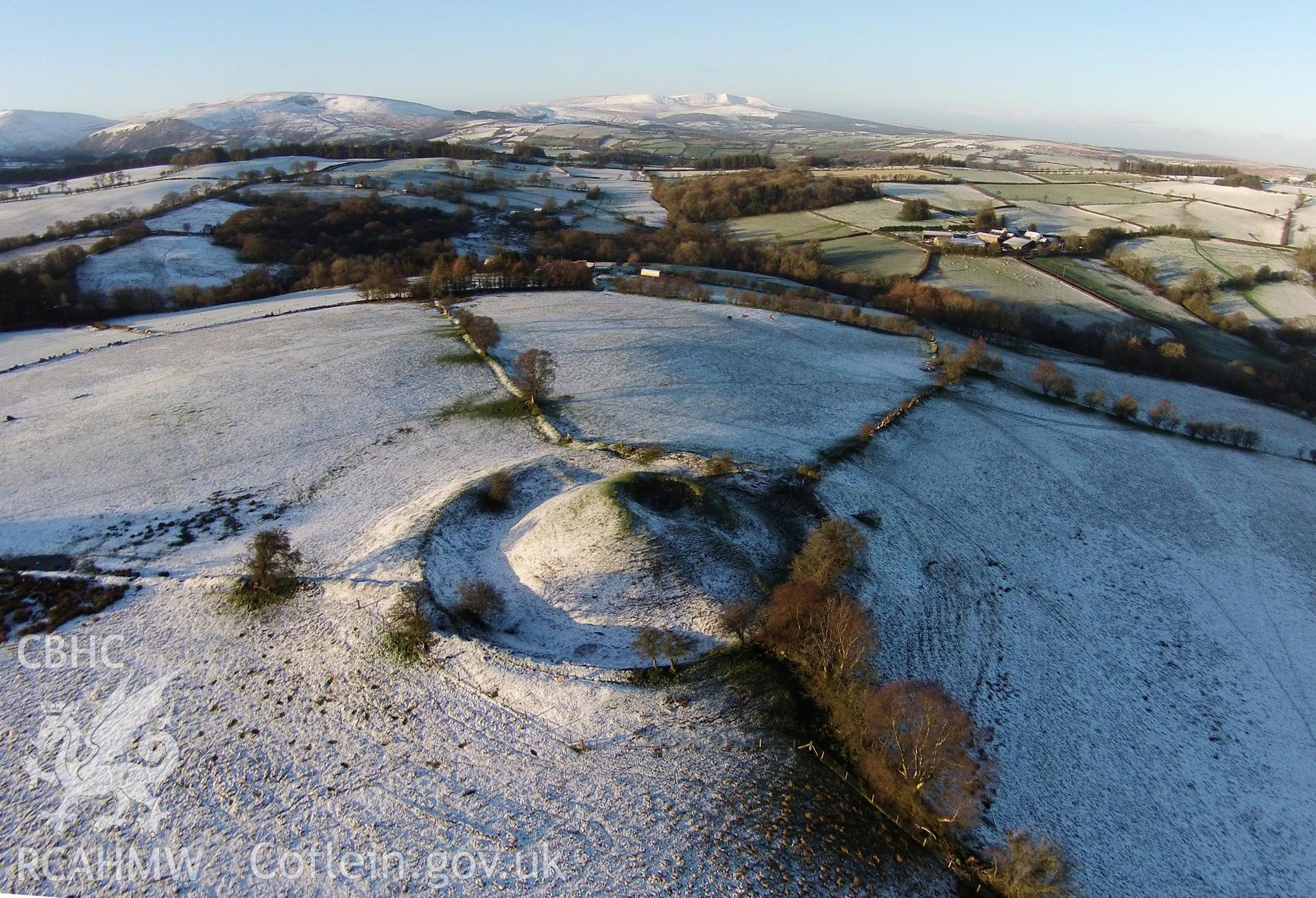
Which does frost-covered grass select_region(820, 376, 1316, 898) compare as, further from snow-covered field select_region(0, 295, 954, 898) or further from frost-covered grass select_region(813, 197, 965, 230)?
frost-covered grass select_region(813, 197, 965, 230)

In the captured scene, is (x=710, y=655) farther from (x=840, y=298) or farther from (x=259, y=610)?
(x=840, y=298)

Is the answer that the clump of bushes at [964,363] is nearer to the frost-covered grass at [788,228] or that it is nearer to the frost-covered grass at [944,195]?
the frost-covered grass at [788,228]

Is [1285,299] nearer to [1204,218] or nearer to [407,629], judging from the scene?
[1204,218]

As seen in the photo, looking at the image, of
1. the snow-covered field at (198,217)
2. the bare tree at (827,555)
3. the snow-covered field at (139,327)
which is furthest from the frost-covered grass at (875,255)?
the snow-covered field at (198,217)

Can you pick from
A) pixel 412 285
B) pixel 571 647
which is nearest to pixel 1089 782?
pixel 571 647

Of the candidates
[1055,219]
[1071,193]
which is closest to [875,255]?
[1055,219]
